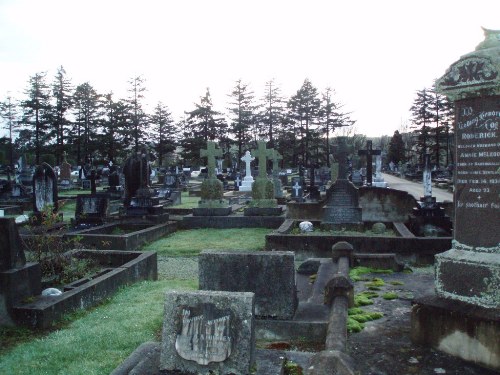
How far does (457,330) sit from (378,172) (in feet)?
105

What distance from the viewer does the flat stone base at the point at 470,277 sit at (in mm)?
4492

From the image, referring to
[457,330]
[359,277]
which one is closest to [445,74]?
[457,330]

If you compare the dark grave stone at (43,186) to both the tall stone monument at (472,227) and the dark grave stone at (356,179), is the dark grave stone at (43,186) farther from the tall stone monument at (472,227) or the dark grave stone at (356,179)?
the dark grave stone at (356,179)

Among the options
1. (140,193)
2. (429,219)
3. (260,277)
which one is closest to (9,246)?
(260,277)

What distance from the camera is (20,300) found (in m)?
6.33

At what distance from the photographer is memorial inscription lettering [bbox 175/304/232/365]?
3.36m

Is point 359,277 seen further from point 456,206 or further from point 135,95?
point 135,95

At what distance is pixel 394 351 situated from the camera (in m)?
4.72

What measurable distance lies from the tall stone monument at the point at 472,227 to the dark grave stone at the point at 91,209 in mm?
12318

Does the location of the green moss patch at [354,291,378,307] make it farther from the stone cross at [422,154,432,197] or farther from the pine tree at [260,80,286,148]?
the pine tree at [260,80,286,148]

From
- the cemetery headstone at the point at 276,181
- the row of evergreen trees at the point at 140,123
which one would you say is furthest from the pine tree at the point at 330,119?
the cemetery headstone at the point at 276,181

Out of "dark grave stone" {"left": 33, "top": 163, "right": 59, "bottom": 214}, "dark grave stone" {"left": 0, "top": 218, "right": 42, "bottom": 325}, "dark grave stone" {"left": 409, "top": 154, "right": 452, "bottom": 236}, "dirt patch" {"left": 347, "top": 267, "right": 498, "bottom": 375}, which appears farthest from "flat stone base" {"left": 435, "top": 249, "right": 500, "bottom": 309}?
"dark grave stone" {"left": 33, "top": 163, "right": 59, "bottom": 214}

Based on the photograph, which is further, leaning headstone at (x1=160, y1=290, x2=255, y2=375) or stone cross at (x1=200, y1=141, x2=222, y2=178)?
stone cross at (x1=200, y1=141, x2=222, y2=178)

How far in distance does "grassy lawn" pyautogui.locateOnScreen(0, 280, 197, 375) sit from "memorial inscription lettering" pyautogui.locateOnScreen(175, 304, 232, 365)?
5.22 ft
